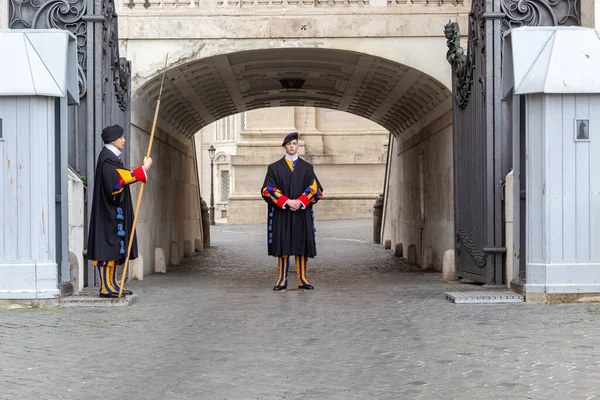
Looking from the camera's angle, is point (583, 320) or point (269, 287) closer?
point (583, 320)

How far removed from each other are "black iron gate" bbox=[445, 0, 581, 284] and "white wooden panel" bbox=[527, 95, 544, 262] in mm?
1733

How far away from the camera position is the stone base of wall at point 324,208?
1678 inches

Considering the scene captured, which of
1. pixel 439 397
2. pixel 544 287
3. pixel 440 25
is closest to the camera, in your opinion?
pixel 439 397

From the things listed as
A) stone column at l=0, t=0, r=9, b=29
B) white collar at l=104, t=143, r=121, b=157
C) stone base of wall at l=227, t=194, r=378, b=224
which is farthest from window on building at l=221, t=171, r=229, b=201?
white collar at l=104, t=143, r=121, b=157

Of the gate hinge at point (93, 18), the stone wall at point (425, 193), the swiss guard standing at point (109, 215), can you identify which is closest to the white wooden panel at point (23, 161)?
the swiss guard standing at point (109, 215)

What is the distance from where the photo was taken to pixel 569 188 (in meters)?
11.0

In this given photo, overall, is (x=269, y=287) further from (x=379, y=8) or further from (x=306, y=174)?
(x=379, y=8)

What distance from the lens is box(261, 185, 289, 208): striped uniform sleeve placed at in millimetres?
13406

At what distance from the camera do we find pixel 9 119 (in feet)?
36.1

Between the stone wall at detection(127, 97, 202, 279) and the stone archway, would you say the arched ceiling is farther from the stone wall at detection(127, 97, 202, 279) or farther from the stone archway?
the stone wall at detection(127, 97, 202, 279)

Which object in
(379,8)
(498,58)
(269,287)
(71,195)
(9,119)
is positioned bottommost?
(269,287)

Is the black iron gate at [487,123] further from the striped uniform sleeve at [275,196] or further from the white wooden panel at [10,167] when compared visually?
the white wooden panel at [10,167]

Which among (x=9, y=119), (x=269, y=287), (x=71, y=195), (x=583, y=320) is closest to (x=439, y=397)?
(x=583, y=320)

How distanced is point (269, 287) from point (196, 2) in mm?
4601
